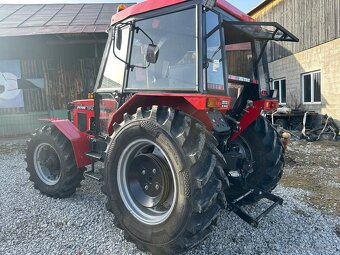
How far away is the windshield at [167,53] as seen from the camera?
2670 mm

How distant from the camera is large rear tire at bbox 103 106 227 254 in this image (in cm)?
234

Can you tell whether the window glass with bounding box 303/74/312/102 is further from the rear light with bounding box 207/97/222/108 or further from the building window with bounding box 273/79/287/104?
the rear light with bounding box 207/97/222/108

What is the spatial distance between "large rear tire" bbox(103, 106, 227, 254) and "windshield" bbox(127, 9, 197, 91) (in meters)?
0.41

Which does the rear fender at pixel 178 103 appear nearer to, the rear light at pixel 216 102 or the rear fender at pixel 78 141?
the rear light at pixel 216 102

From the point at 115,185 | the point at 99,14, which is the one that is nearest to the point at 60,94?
the point at 99,14

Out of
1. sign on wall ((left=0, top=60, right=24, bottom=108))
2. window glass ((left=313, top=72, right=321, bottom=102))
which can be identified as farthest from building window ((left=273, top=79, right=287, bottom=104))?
sign on wall ((left=0, top=60, right=24, bottom=108))

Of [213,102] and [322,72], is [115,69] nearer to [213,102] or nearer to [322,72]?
[213,102]

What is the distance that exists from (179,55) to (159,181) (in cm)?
129

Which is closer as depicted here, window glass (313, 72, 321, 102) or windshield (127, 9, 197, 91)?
windshield (127, 9, 197, 91)

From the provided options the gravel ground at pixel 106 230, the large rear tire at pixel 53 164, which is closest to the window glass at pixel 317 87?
the gravel ground at pixel 106 230

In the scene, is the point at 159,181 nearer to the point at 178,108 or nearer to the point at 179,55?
the point at 178,108

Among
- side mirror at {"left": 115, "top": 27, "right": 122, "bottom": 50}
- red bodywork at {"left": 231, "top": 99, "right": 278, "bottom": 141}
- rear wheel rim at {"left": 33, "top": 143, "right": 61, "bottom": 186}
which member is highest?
side mirror at {"left": 115, "top": 27, "right": 122, "bottom": 50}

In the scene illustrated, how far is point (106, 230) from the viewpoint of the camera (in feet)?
10.4

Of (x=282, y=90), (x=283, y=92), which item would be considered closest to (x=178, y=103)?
(x=283, y=92)
